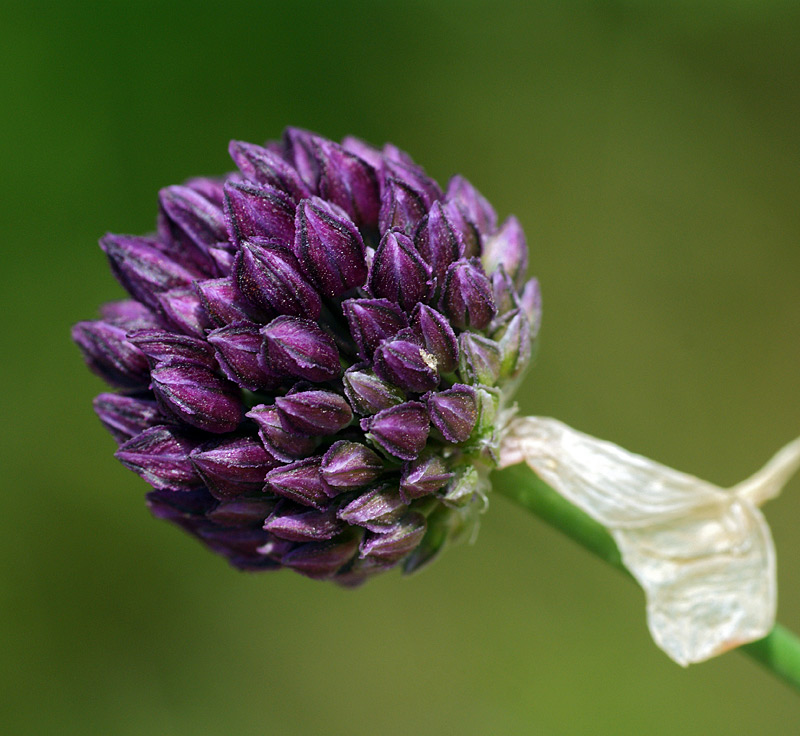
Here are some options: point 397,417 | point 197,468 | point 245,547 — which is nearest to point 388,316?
point 397,417

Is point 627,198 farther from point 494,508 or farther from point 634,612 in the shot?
point 634,612

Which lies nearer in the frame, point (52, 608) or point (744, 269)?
point (52, 608)

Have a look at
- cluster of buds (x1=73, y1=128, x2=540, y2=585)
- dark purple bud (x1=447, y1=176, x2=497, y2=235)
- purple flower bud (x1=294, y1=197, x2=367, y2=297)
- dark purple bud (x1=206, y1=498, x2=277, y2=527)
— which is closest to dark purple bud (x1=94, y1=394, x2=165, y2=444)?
cluster of buds (x1=73, y1=128, x2=540, y2=585)

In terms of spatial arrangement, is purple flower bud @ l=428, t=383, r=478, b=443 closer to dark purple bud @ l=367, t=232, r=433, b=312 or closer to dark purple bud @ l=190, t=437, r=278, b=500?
dark purple bud @ l=367, t=232, r=433, b=312

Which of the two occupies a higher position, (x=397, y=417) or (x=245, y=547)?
(x=397, y=417)

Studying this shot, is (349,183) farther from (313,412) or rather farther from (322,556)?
(322,556)

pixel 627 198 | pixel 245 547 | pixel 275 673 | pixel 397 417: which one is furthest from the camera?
pixel 627 198
